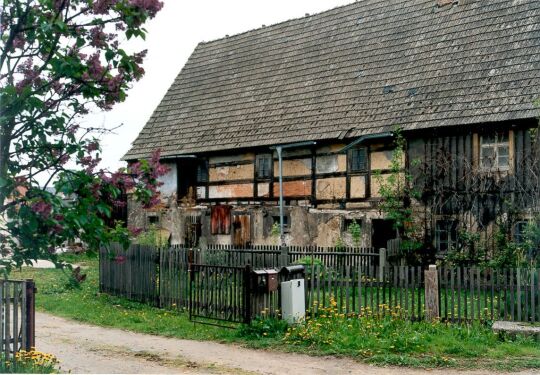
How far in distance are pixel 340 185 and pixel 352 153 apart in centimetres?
106

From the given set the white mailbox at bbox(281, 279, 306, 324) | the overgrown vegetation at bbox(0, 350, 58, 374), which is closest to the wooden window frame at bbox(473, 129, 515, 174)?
the white mailbox at bbox(281, 279, 306, 324)

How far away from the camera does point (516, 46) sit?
1814 cm

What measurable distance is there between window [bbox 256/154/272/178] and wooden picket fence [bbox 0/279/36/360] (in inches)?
575

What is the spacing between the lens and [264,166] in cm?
2259

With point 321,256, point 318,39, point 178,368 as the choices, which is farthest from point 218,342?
point 318,39

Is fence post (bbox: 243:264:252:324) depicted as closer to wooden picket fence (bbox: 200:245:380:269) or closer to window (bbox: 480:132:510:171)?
wooden picket fence (bbox: 200:245:380:269)

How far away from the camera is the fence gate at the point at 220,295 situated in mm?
11219

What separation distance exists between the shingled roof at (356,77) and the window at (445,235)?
261 cm

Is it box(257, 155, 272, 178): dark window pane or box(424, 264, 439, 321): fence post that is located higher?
box(257, 155, 272, 178): dark window pane

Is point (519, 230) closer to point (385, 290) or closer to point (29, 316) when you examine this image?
point (385, 290)

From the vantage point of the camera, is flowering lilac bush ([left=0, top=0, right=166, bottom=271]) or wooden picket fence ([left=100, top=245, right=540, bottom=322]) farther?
wooden picket fence ([left=100, top=245, right=540, bottom=322])

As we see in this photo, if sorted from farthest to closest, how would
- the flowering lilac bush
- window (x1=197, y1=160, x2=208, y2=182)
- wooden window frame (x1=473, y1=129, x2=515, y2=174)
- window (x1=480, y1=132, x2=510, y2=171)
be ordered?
window (x1=197, y1=160, x2=208, y2=182), window (x1=480, y1=132, x2=510, y2=171), wooden window frame (x1=473, y1=129, x2=515, y2=174), the flowering lilac bush

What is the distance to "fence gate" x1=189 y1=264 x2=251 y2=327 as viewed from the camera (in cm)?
1122

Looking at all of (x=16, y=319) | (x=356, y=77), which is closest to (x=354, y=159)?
(x=356, y=77)
